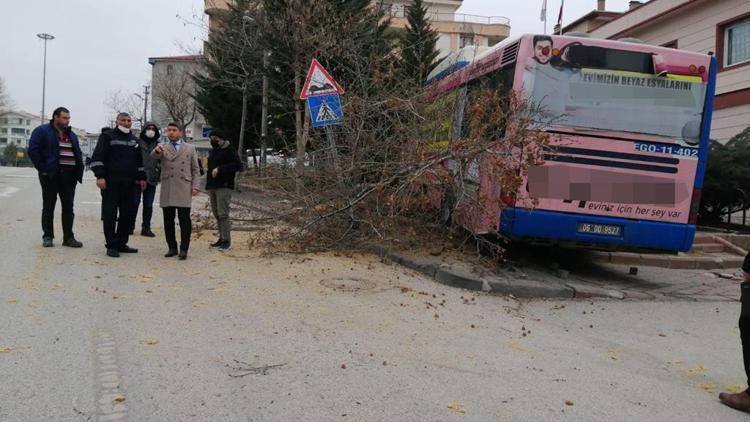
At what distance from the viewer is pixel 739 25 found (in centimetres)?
1539

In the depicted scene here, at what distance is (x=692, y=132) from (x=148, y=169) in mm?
7074

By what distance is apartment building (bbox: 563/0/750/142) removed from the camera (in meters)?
15.1

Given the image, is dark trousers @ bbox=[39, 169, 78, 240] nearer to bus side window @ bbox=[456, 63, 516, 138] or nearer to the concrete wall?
bus side window @ bbox=[456, 63, 516, 138]

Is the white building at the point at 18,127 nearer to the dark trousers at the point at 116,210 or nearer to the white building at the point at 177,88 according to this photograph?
the white building at the point at 177,88

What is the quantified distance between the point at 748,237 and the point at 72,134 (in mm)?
11567

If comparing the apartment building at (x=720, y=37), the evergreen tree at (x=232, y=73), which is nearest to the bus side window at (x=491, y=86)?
the apartment building at (x=720, y=37)

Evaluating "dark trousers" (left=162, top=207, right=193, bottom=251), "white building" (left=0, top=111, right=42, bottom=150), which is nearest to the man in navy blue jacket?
"dark trousers" (left=162, top=207, right=193, bottom=251)

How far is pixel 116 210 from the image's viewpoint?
7.66 meters

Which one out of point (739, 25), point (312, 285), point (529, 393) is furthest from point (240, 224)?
point (739, 25)

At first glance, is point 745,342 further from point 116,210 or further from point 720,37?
point 720,37

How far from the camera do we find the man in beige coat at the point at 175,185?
25.1 feet

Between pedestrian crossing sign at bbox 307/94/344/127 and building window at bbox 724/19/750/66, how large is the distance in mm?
11986

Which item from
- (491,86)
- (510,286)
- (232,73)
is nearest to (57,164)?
(491,86)

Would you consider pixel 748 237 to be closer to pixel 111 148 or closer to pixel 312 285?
pixel 312 285
